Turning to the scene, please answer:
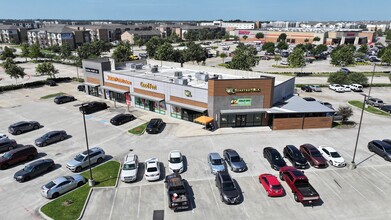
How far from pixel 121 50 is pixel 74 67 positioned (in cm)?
1811

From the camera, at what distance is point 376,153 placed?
32.8 meters

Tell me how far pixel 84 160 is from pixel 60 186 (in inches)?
194

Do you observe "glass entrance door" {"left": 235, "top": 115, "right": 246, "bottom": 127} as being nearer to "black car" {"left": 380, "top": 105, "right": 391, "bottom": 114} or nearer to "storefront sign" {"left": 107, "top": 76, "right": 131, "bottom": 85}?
"storefront sign" {"left": 107, "top": 76, "right": 131, "bottom": 85}

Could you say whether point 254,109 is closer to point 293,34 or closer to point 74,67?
point 74,67

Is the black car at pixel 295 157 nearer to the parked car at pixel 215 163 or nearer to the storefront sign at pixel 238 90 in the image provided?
the parked car at pixel 215 163

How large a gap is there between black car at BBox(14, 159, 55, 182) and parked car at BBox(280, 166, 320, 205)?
23931 millimetres

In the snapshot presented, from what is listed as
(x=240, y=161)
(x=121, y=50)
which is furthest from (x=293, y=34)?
(x=240, y=161)

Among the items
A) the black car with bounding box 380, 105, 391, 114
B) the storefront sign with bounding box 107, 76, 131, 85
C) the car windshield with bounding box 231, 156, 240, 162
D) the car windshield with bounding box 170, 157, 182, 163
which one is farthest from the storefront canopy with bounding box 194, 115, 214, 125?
the black car with bounding box 380, 105, 391, 114

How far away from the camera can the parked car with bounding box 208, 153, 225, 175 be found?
2817cm

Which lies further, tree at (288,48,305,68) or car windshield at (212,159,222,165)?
tree at (288,48,305,68)

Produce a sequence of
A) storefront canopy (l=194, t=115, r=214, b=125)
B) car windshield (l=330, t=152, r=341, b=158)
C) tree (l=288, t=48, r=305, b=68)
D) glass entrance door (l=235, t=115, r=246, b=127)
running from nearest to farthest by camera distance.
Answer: car windshield (l=330, t=152, r=341, b=158) → storefront canopy (l=194, t=115, r=214, b=125) → glass entrance door (l=235, t=115, r=246, b=127) → tree (l=288, t=48, r=305, b=68)

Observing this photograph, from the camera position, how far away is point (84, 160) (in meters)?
29.6

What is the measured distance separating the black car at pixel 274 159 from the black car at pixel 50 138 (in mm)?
26407

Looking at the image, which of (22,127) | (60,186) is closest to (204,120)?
(60,186)
